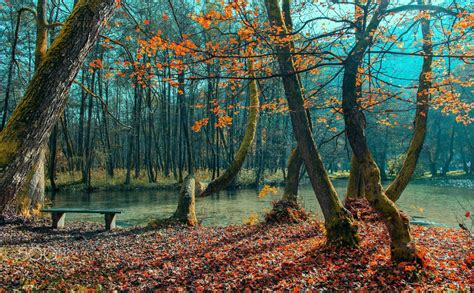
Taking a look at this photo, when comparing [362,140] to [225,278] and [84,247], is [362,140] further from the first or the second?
[84,247]

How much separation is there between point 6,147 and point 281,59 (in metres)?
4.02

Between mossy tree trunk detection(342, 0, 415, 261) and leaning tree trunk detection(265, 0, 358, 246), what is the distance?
2.94 ft

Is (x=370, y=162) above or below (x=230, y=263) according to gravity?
above

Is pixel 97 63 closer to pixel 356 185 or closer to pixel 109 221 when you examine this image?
pixel 109 221

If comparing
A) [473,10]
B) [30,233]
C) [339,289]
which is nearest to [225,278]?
[339,289]

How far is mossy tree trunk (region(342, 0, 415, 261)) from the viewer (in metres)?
3.82

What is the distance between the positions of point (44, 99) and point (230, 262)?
3.30 m

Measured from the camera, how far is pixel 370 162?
409cm

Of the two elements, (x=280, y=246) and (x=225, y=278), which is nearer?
(x=225, y=278)

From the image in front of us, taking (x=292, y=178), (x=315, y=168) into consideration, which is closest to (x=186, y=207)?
(x=292, y=178)

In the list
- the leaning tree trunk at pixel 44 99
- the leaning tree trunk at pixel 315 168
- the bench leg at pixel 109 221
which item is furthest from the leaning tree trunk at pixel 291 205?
the leaning tree trunk at pixel 44 99

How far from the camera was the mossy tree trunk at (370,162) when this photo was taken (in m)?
3.82

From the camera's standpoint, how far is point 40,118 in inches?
104

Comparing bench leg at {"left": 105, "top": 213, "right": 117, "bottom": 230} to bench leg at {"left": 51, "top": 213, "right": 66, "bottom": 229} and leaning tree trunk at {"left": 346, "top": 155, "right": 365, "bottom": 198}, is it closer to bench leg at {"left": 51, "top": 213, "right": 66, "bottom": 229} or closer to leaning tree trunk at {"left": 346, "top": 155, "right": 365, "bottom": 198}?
bench leg at {"left": 51, "top": 213, "right": 66, "bottom": 229}
